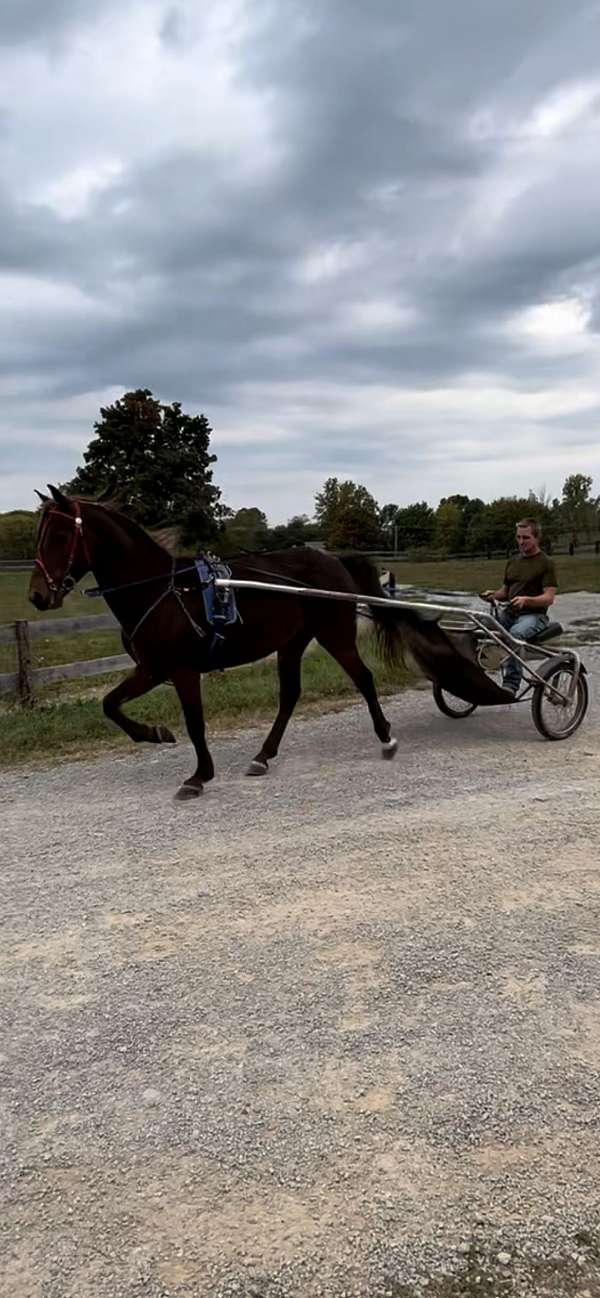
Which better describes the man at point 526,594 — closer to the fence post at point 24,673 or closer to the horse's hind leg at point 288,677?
the horse's hind leg at point 288,677

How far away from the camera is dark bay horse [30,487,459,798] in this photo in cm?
517

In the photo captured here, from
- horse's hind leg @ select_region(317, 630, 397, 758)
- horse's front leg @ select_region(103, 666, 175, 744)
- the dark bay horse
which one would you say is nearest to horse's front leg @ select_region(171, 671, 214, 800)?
the dark bay horse

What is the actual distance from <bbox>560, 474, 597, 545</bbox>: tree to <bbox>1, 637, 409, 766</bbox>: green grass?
43034 millimetres

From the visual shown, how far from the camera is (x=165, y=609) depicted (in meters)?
5.38

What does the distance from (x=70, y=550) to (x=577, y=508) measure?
61018 mm

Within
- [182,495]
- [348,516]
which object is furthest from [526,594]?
[348,516]

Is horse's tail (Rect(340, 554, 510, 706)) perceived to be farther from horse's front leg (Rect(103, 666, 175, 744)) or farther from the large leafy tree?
the large leafy tree

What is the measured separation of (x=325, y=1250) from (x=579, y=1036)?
3.70 feet

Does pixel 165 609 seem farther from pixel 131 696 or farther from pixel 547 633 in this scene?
Result: pixel 547 633

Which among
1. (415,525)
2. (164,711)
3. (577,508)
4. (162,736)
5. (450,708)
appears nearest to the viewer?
(162,736)

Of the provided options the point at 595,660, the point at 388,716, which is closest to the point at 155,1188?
the point at 388,716

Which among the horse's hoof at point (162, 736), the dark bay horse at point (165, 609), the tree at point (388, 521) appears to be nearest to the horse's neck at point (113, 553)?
the dark bay horse at point (165, 609)

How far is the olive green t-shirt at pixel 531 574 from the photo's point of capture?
23.0ft

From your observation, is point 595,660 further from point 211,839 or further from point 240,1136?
point 240,1136
